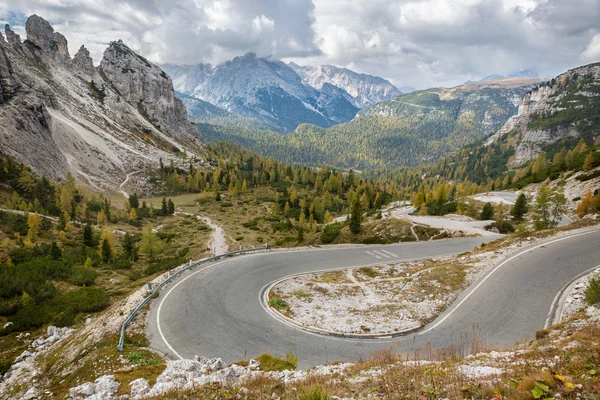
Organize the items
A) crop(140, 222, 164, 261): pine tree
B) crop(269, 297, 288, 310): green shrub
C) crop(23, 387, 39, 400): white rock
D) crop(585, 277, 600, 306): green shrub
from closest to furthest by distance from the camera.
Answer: crop(23, 387, 39, 400): white rock < crop(585, 277, 600, 306): green shrub < crop(269, 297, 288, 310): green shrub < crop(140, 222, 164, 261): pine tree

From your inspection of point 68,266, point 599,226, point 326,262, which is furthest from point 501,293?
point 68,266

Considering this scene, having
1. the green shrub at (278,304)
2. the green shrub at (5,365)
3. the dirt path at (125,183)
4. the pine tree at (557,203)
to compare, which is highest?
the dirt path at (125,183)

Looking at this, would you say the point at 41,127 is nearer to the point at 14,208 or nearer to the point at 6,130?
the point at 6,130

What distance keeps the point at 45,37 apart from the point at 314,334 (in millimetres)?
244629

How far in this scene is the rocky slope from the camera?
307ft

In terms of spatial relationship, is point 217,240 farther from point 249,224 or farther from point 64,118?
point 64,118

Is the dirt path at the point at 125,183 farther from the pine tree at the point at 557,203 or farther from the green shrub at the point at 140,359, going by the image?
the pine tree at the point at 557,203

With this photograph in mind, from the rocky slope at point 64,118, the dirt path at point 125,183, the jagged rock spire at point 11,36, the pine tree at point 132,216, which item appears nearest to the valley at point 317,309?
the pine tree at point 132,216

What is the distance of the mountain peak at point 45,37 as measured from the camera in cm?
16926

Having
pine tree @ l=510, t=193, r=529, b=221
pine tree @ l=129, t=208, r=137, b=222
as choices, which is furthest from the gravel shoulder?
pine tree @ l=129, t=208, r=137, b=222

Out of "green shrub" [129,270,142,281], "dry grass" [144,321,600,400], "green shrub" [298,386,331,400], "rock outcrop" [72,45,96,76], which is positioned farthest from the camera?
"rock outcrop" [72,45,96,76]

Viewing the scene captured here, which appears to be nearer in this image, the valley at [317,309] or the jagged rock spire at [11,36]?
the valley at [317,309]

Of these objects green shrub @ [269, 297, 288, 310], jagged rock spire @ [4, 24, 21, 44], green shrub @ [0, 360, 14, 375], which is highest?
jagged rock spire @ [4, 24, 21, 44]

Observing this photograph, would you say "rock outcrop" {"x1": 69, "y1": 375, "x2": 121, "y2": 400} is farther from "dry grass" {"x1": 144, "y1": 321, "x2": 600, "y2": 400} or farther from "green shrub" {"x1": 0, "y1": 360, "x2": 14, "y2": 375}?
"green shrub" {"x1": 0, "y1": 360, "x2": 14, "y2": 375}
